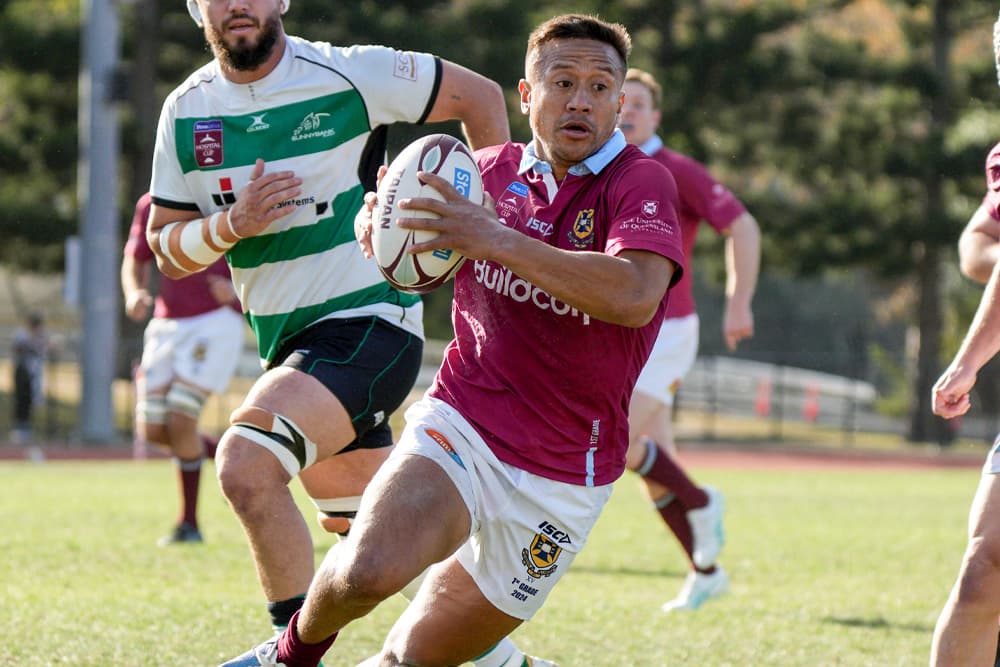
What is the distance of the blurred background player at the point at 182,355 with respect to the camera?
9.24 meters

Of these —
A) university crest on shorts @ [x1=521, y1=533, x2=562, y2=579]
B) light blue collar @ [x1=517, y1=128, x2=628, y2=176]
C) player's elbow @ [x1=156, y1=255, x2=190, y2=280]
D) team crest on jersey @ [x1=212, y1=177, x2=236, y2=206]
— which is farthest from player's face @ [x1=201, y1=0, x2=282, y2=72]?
university crest on shorts @ [x1=521, y1=533, x2=562, y2=579]

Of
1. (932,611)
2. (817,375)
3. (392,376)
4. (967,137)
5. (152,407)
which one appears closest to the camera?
(392,376)

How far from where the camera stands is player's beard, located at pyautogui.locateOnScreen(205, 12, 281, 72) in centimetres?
518

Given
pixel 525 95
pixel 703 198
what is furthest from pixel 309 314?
pixel 703 198

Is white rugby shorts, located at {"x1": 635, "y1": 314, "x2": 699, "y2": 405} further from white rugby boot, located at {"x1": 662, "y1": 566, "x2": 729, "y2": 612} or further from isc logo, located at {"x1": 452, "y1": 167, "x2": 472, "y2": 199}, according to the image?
isc logo, located at {"x1": 452, "y1": 167, "x2": 472, "y2": 199}

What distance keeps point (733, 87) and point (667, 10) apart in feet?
6.70

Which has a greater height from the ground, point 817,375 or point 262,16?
point 262,16

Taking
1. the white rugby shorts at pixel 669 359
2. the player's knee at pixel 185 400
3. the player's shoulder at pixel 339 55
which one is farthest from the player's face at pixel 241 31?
the player's knee at pixel 185 400

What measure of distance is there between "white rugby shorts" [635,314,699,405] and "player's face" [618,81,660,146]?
979mm

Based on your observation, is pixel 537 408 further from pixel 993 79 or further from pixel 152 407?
pixel 993 79

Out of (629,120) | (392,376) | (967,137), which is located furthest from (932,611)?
(967,137)

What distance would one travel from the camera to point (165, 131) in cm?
529

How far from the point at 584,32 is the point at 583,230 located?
1.82 feet

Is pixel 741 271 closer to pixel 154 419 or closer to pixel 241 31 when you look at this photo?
pixel 241 31
